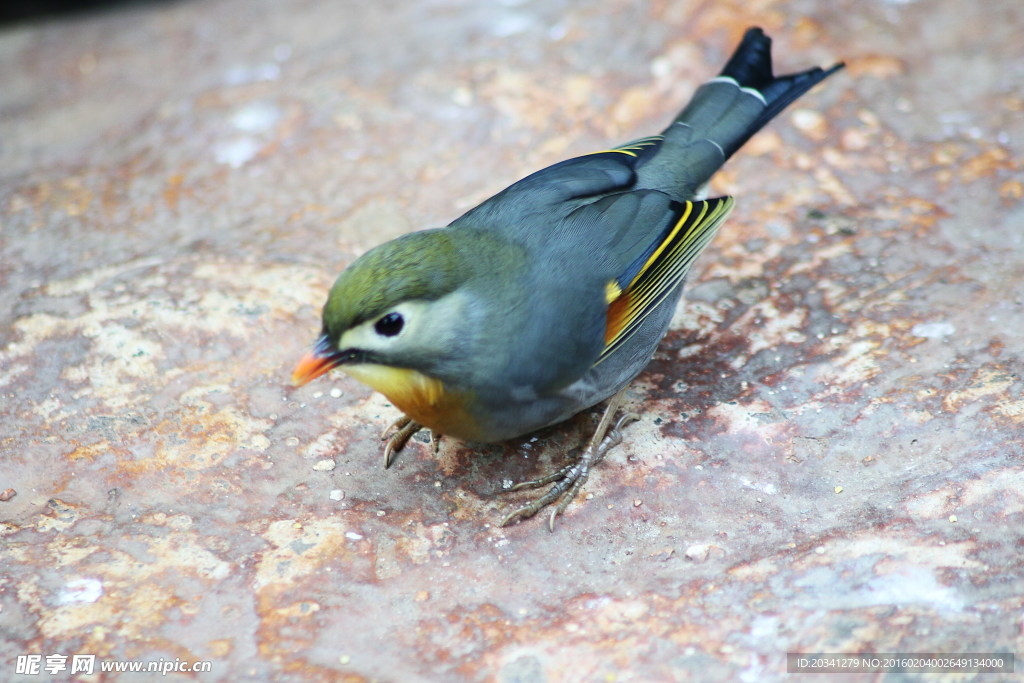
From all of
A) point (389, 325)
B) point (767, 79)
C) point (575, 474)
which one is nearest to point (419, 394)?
point (389, 325)

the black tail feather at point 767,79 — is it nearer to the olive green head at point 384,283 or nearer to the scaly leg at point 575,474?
the scaly leg at point 575,474

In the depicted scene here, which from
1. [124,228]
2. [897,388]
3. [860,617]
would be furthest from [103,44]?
[860,617]

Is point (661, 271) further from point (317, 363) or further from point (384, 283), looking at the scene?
point (317, 363)

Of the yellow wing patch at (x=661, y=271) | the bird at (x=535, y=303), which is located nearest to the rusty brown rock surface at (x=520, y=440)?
the bird at (x=535, y=303)

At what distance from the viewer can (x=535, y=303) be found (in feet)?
11.4

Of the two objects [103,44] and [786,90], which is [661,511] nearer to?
[786,90]

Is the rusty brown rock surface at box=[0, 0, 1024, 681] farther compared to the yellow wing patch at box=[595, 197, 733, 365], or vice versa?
the yellow wing patch at box=[595, 197, 733, 365]

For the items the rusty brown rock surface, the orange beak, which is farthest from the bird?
the rusty brown rock surface

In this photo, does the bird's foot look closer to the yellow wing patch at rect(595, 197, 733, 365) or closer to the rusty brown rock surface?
the rusty brown rock surface

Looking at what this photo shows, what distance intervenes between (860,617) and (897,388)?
133 cm

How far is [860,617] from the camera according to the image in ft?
9.23

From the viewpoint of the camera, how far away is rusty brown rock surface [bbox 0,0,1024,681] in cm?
297

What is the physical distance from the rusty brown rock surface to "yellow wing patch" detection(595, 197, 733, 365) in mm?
474

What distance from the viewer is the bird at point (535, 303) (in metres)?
3.21
